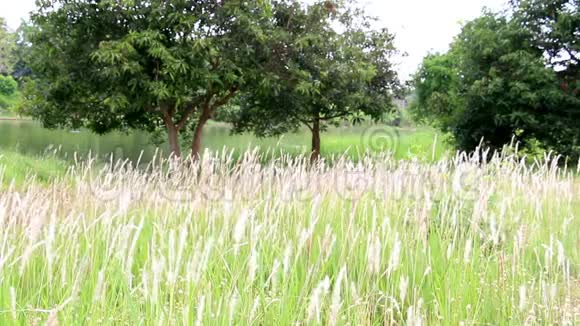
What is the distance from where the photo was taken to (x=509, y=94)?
13.2 metres

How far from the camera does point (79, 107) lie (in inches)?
452

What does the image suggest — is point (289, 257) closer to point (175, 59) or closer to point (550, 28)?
point (175, 59)

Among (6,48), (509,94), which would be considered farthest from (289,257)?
(6,48)

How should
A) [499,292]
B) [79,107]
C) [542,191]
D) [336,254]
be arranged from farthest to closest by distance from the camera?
[79,107] < [542,191] < [336,254] < [499,292]

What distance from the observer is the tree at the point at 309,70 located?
11102mm

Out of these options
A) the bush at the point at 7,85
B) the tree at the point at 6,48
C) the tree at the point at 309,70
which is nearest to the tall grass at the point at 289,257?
the tree at the point at 309,70

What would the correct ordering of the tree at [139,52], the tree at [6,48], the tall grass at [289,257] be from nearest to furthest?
the tall grass at [289,257]
the tree at [139,52]
the tree at [6,48]

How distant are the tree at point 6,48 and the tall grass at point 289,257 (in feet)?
155

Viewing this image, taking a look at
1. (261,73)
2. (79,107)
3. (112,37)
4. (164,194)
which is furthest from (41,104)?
(164,194)

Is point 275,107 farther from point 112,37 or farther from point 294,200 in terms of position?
point 294,200

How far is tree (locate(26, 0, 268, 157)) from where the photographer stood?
927 centimetres

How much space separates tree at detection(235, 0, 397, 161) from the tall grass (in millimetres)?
7558

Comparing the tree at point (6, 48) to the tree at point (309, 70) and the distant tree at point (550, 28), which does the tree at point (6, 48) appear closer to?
the tree at point (309, 70)

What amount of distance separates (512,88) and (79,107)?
10.5 metres
